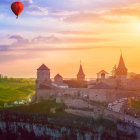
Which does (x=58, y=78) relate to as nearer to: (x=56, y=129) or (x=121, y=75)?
(x=121, y=75)

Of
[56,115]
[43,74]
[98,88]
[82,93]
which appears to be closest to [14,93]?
[43,74]

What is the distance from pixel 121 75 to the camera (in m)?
62.6

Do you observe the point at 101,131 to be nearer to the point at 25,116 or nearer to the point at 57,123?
the point at 57,123

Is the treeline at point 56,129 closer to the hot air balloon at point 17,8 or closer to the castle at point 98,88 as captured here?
the castle at point 98,88

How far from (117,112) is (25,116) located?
44.6 feet

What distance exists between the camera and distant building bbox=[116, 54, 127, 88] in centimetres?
6122

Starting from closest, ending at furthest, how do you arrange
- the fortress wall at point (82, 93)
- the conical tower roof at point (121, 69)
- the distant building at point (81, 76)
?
1. the fortress wall at point (82, 93)
2. the conical tower roof at point (121, 69)
3. the distant building at point (81, 76)

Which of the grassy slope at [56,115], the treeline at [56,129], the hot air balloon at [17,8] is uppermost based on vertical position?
the hot air balloon at [17,8]

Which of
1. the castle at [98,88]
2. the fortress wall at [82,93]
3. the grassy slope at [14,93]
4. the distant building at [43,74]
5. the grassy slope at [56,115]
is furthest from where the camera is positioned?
the grassy slope at [14,93]

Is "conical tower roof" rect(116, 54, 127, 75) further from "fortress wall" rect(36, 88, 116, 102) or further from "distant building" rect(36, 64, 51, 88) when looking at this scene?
"distant building" rect(36, 64, 51, 88)

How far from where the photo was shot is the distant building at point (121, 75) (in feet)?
201

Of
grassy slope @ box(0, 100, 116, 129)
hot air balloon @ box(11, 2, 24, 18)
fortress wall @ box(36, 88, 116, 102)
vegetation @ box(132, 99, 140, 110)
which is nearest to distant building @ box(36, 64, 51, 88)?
fortress wall @ box(36, 88, 116, 102)

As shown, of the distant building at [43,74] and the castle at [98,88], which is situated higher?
the distant building at [43,74]

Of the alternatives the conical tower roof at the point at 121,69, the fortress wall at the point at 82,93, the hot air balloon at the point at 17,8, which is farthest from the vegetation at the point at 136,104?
the hot air balloon at the point at 17,8
